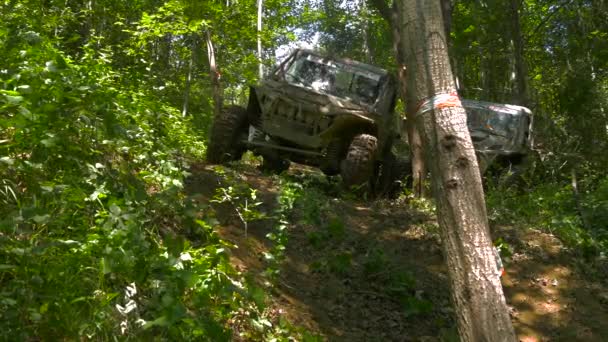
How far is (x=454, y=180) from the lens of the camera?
10.1 ft

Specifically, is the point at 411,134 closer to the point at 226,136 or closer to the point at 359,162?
the point at 359,162

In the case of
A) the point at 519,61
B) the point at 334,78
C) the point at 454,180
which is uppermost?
the point at 519,61

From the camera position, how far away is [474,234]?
300 cm

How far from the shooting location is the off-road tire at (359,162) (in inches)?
313

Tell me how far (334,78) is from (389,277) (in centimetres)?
450

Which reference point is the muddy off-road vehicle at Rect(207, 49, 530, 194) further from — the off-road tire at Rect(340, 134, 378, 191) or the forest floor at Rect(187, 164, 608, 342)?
the forest floor at Rect(187, 164, 608, 342)

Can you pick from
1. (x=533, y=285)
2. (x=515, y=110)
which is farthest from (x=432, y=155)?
(x=515, y=110)

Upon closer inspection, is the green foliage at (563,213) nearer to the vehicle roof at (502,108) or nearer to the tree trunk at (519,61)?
the vehicle roof at (502,108)

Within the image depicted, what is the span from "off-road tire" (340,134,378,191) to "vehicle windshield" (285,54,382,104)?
111cm

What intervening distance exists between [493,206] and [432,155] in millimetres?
4764

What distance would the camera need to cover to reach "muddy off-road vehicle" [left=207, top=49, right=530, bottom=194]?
834cm

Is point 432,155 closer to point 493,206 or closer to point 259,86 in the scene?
point 493,206

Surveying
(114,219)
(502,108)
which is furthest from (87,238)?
(502,108)

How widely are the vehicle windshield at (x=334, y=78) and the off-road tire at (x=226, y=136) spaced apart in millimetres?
997
